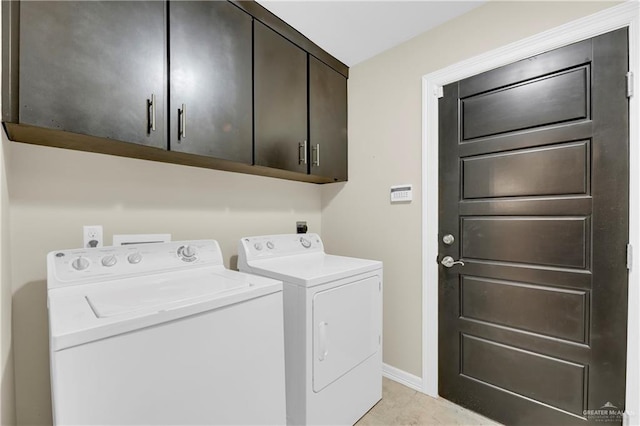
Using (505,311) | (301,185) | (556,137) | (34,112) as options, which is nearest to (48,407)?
(34,112)

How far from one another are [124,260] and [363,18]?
195 centimetres

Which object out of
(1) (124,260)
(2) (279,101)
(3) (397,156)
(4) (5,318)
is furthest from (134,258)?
(3) (397,156)

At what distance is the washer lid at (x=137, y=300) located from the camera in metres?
0.79

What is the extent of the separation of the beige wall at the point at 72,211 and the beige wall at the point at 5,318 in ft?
0.30

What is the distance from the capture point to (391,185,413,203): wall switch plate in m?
2.00

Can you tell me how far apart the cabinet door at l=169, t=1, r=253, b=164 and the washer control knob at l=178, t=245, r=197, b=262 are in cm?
51

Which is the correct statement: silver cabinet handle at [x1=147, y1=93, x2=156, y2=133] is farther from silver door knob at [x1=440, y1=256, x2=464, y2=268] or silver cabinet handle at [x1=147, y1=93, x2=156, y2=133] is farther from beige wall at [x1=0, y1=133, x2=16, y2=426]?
silver door knob at [x1=440, y1=256, x2=464, y2=268]

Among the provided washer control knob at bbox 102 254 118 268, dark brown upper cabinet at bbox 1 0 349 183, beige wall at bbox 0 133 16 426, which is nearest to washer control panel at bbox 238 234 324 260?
dark brown upper cabinet at bbox 1 0 349 183

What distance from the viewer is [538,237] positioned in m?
1.51

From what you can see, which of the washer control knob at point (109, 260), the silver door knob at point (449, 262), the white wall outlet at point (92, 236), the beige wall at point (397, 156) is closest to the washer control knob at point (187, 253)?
the washer control knob at point (109, 260)

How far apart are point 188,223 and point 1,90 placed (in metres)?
0.96

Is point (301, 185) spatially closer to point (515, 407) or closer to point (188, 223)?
point (188, 223)

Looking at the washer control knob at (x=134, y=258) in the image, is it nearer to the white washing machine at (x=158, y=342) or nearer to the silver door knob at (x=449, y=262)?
the white washing machine at (x=158, y=342)

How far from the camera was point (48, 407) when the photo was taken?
130cm
